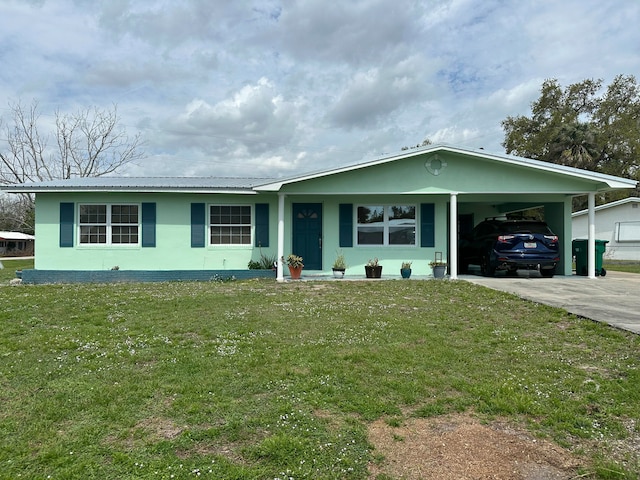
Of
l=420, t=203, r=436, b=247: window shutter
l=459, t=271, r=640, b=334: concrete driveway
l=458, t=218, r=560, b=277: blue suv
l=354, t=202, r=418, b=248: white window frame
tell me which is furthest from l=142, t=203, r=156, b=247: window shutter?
l=458, t=218, r=560, b=277: blue suv

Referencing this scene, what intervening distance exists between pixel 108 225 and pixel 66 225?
47.4 inches

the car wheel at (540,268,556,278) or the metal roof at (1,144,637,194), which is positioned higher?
the metal roof at (1,144,637,194)

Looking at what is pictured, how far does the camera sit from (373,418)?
3.38m

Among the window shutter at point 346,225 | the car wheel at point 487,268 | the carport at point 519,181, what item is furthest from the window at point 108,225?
the car wheel at point 487,268

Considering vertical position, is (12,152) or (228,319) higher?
(12,152)

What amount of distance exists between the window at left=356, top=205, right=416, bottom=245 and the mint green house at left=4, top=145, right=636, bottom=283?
0.11 ft

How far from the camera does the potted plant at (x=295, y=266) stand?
12859 millimetres

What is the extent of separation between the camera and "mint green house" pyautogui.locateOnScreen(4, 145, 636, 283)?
12.8 meters

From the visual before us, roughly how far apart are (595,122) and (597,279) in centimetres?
2681

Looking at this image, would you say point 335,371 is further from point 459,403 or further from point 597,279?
point 597,279

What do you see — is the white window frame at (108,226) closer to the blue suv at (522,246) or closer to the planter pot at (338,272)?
the planter pot at (338,272)

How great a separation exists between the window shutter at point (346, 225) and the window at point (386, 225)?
11.6 inches

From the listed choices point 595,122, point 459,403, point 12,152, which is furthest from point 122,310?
point 595,122

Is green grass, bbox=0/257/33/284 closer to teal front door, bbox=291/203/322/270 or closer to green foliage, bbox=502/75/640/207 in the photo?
teal front door, bbox=291/203/322/270
